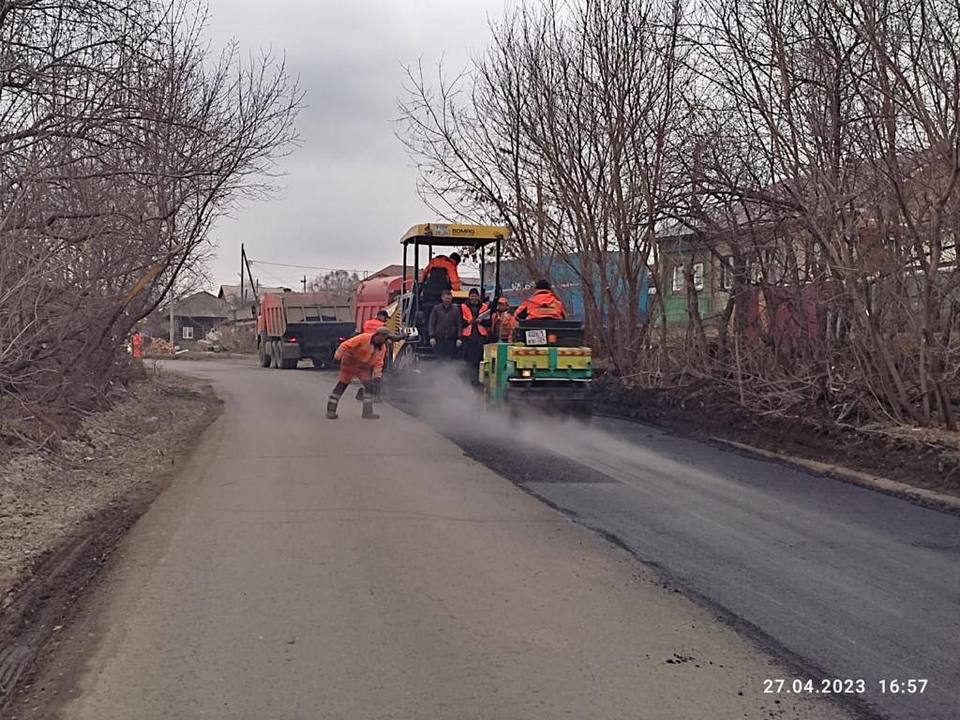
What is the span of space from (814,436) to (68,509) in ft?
28.5

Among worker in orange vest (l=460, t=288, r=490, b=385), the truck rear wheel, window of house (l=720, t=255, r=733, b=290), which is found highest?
window of house (l=720, t=255, r=733, b=290)

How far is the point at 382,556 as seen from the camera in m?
7.05

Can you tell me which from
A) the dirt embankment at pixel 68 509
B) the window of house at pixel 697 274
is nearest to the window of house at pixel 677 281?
the window of house at pixel 697 274

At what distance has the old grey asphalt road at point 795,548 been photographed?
16.6ft

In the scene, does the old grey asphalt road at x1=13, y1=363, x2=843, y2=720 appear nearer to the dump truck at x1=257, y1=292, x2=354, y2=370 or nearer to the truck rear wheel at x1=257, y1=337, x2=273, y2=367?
the dump truck at x1=257, y1=292, x2=354, y2=370

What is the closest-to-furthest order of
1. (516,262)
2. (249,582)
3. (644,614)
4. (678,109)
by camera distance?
1. (644,614)
2. (249,582)
3. (678,109)
4. (516,262)

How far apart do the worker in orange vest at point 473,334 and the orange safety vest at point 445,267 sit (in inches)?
30.8

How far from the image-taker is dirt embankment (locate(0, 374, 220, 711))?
5703 millimetres

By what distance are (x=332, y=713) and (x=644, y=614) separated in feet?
6.81

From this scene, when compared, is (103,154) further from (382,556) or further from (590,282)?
(590,282)

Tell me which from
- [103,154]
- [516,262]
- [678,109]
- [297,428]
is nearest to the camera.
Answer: [103,154]

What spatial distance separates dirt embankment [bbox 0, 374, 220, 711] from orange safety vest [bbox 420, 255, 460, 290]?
16.4 feet

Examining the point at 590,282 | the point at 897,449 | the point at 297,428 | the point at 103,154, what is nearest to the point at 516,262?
the point at 590,282

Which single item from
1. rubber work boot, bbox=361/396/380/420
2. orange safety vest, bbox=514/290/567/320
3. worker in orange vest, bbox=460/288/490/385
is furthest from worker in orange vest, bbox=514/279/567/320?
rubber work boot, bbox=361/396/380/420
